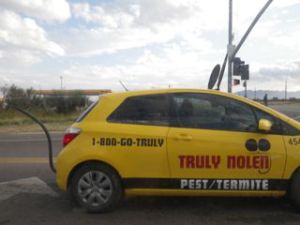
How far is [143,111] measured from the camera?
637cm

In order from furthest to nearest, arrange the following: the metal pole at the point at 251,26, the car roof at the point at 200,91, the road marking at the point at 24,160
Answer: the metal pole at the point at 251,26, the road marking at the point at 24,160, the car roof at the point at 200,91

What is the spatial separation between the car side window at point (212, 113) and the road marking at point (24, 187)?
2382 mm

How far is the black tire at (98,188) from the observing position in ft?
20.4

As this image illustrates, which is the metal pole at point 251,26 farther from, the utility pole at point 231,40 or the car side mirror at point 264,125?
the car side mirror at point 264,125

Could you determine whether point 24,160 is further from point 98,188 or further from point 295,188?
point 295,188

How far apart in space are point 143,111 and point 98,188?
1113 millimetres

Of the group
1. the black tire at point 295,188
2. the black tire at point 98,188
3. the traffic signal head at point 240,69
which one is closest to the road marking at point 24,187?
the black tire at point 98,188

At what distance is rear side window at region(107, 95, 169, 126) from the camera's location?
630cm

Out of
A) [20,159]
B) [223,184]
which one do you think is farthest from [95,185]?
[20,159]

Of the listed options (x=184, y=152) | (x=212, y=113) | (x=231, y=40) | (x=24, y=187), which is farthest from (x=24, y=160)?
(x=231, y=40)

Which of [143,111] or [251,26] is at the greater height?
[251,26]

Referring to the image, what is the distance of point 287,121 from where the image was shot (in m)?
6.21

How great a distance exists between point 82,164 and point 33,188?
6.09 feet

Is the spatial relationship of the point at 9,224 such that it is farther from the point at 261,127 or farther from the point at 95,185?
the point at 261,127
